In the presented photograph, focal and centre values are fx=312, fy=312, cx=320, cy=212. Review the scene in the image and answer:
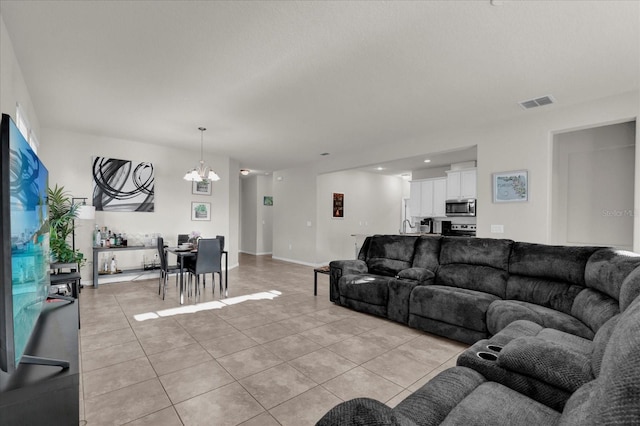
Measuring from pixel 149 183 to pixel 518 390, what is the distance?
639 centimetres

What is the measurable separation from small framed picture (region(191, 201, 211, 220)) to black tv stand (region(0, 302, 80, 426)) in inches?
207

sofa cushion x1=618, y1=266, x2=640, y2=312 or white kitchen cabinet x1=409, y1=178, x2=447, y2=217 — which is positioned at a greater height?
white kitchen cabinet x1=409, y1=178, x2=447, y2=217

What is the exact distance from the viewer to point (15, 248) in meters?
1.19

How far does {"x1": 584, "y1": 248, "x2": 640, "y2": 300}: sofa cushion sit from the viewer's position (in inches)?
80.1

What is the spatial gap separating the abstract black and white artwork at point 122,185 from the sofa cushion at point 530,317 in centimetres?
593

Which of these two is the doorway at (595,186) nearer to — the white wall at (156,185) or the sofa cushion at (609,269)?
the sofa cushion at (609,269)

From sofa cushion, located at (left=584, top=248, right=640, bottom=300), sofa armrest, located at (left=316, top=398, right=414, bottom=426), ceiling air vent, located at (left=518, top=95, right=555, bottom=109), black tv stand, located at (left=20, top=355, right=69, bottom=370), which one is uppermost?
ceiling air vent, located at (left=518, top=95, right=555, bottom=109)

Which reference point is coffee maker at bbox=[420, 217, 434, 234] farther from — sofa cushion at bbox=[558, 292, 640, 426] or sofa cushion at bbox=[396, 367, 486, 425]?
sofa cushion at bbox=[558, 292, 640, 426]

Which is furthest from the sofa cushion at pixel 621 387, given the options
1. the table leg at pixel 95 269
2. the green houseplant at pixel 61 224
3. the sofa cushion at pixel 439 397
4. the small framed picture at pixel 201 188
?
the small framed picture at pixel 201 188

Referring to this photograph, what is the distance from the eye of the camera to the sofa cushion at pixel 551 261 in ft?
8.81

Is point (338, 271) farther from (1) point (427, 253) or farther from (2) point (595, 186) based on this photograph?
(2) point (595, 186)

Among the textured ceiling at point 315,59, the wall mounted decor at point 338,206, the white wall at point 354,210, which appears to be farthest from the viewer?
the wall mounted decor at point 338,206

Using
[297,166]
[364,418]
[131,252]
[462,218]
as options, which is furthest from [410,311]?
[297,166]

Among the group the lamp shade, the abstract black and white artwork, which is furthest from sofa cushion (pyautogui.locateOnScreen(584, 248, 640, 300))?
the abstract black and white artwork
